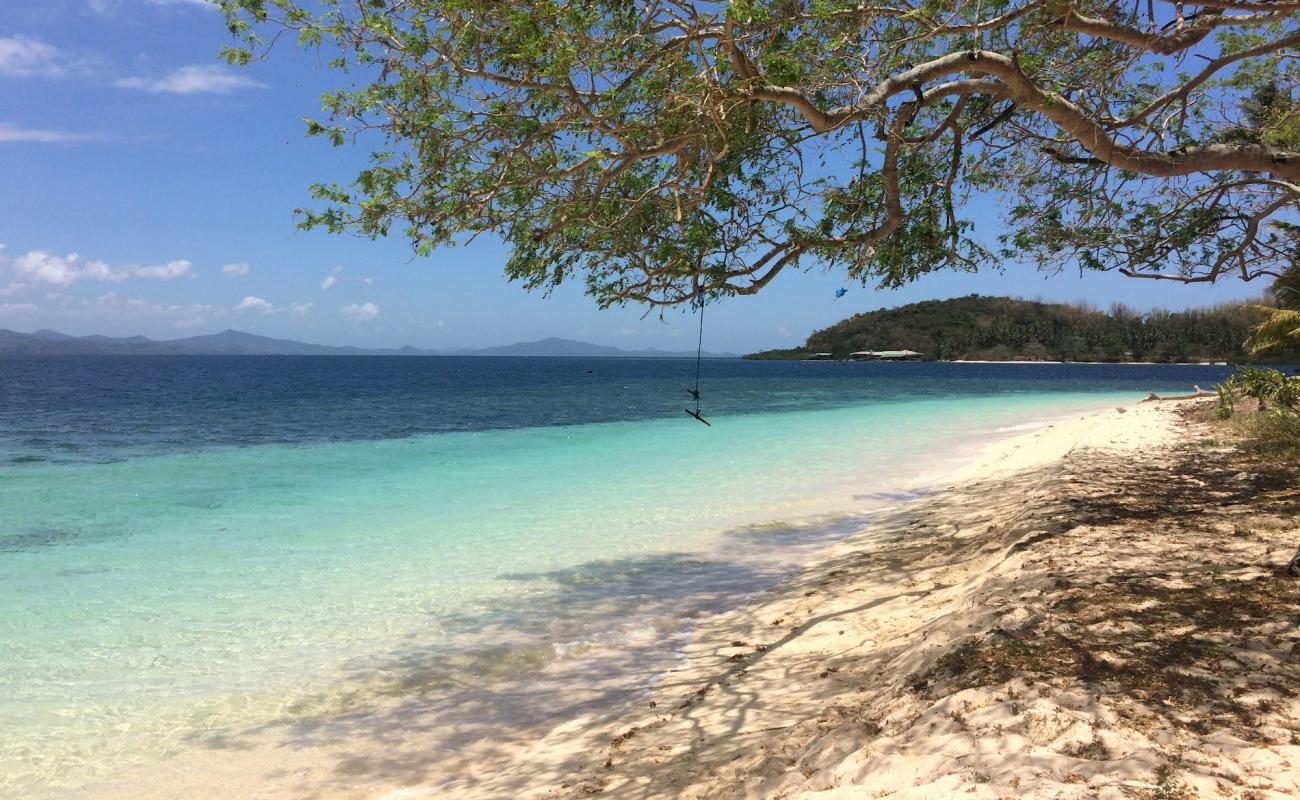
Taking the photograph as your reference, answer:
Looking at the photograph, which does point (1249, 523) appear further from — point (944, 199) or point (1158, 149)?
point (944, 199)

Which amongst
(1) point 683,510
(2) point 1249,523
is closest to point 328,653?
(1) point 683,510

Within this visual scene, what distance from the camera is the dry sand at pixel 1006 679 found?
253 cm

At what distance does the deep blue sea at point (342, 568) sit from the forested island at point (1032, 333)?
409ft

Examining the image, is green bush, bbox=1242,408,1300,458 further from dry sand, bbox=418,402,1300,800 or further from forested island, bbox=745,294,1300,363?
forested island, bbox=745,294,1300,363

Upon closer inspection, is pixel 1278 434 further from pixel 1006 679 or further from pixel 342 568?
pixel 342 568

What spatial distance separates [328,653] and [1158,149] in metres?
7.99

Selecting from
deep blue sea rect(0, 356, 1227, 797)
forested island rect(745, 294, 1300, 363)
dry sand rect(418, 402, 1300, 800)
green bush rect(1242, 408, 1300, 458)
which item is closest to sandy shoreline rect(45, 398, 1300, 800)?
dry sand rect(418, 402, 1300, 800)

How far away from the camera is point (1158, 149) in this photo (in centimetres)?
629

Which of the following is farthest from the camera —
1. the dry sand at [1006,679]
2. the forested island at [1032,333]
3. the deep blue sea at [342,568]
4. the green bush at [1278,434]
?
the forested island at [1032,333]

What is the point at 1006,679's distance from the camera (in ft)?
10.4

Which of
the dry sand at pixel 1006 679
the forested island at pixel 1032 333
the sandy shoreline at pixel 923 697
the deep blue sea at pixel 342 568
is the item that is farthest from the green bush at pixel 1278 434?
the forested island at pixel 1032 333

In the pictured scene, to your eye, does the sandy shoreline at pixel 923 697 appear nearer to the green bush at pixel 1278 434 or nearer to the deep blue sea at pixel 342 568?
the deep blue sea at pixel 342 568

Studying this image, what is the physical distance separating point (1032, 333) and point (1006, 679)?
148 m

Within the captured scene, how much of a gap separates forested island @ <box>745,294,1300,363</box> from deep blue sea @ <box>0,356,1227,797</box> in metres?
125
